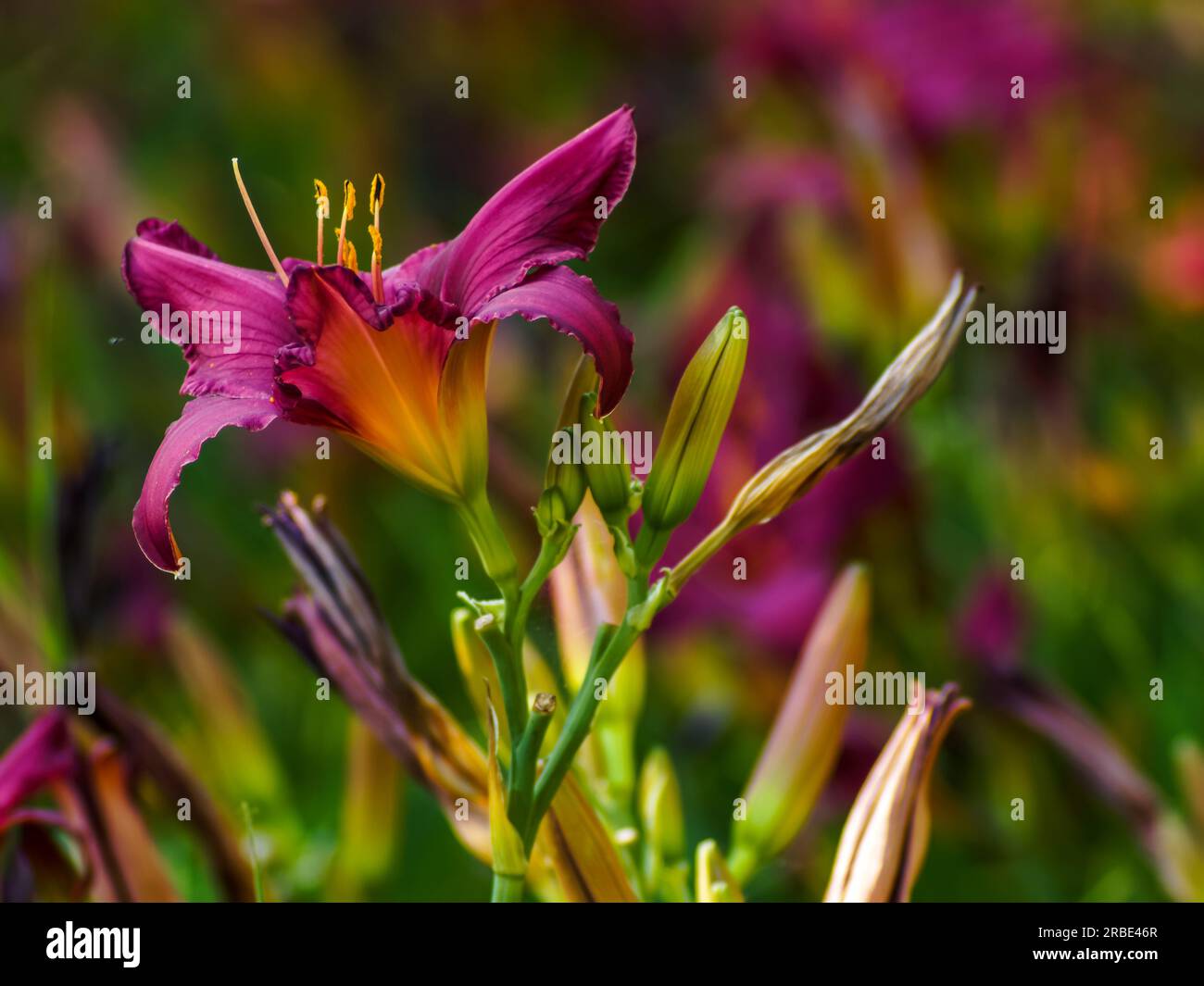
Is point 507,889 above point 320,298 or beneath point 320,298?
beneath

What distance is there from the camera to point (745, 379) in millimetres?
805

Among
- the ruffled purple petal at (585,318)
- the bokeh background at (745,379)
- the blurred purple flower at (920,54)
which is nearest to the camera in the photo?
the ruffled purple petal at (585,318)

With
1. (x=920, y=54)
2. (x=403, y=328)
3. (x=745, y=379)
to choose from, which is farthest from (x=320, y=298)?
(x=920, y=54)

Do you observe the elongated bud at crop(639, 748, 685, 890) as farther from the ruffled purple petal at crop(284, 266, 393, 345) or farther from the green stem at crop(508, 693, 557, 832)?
the ruffled purple petal at crop(284, 266, 393, 345)

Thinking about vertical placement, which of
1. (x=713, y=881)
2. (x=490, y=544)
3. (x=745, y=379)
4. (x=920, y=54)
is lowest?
(x=713, y=881)

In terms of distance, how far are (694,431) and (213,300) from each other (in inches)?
5.5

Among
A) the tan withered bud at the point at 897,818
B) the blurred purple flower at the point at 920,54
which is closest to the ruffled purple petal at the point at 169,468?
the tan withered bud at the point at 897,818

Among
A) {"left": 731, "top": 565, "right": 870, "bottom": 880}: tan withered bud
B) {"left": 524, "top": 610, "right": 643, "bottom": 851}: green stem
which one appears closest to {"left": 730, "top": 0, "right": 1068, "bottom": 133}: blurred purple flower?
{"left": 731, "top": 565, "right": 870, "bottom": 880}: tan withered bud

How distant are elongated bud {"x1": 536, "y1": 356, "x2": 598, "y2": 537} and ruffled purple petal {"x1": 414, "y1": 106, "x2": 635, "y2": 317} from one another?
0.11 ft

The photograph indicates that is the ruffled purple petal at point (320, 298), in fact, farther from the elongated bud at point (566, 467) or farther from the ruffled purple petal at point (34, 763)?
the ruffled purple petal at point (34, 763)

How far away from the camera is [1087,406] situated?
95cm

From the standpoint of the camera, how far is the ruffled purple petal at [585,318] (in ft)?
1.02

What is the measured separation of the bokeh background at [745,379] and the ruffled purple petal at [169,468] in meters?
0.13

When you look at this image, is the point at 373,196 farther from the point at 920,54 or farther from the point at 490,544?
the point at 920,54
